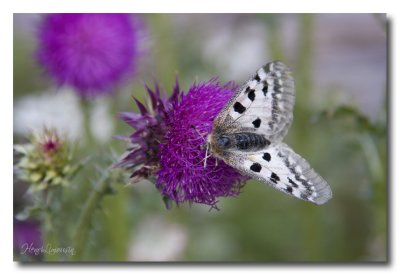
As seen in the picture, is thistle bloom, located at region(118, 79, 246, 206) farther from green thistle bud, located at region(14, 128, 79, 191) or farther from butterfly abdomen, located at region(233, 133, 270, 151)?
green thistle bud, located at region(14, 128, 79, 191)

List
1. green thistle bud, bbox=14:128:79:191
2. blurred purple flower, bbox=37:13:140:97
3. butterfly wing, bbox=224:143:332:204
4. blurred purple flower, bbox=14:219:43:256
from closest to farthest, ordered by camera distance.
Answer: butterfly wing, bbox=224:143:332:204, green thistle bud, bbox=14:128:79:191, blurred purple flower, bbox=14:219:43:256, blurred purple flower, bbox=37:13:140:97

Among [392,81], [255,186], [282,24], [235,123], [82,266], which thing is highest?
[282,24]

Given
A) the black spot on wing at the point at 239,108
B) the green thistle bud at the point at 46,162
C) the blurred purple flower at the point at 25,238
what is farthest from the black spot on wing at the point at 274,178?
the blurred purple flower at the point at 25,238

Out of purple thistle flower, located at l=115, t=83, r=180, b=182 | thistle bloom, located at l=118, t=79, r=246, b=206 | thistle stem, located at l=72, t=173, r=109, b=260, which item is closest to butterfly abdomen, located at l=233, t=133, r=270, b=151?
thistle bloom, located at l=118, t=79, r=246, b=206

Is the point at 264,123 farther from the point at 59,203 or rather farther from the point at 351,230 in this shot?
the point at 351,230

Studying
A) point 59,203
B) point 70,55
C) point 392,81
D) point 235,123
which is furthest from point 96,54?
point 392,81

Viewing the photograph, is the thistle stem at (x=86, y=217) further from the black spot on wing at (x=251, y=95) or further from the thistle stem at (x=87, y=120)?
the thistle stem at (x=87, y=120)

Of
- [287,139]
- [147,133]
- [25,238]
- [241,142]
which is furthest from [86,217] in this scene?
[287,139]

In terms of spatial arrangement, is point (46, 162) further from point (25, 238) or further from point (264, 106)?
point (264, 106)
